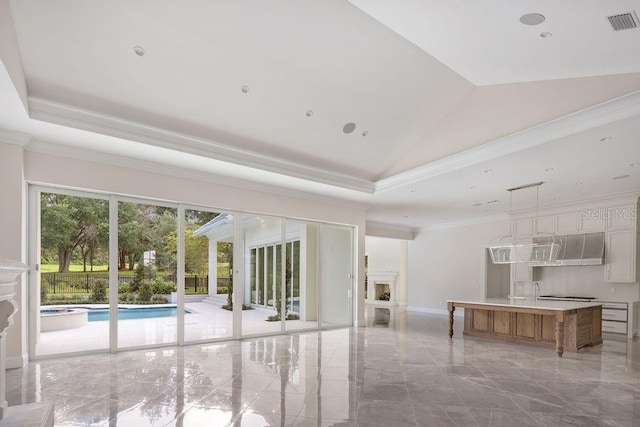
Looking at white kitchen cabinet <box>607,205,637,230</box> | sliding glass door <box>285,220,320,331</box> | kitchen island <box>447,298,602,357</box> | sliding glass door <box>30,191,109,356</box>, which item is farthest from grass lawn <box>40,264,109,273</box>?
white kitchen cabinet <box>607,205,637,230</box>

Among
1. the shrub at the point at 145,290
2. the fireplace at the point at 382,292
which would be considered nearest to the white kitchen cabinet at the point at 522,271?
the fireplace at the point at 382,292

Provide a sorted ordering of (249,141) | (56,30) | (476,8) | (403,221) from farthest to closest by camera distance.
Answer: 1. (403,221)
2. (249,141)
3. (56,30)
4. (476,8)

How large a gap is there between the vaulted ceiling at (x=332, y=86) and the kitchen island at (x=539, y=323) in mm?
2248

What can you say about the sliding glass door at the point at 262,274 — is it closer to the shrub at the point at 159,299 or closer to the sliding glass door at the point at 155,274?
the sliding glass door at the point at 155,274

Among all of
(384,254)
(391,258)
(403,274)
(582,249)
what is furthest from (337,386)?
(384,254)

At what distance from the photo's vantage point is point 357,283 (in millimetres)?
9211

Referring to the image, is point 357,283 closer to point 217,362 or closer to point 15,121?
point 217,362

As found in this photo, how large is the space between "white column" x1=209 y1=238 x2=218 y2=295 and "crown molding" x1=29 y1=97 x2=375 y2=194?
5.85 ft

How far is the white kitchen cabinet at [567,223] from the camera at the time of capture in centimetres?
909

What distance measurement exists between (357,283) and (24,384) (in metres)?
6.42

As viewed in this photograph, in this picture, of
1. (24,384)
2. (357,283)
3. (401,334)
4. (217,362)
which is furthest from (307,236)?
(24,384)

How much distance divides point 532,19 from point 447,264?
990cm

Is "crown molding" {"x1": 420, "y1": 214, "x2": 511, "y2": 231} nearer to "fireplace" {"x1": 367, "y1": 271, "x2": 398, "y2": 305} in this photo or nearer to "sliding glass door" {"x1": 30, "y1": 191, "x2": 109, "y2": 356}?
"fireplace" {"x1": 367, "y1": 271, "x2": 398, "y2": 305}

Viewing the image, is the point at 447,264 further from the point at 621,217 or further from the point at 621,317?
the point at 621,217
